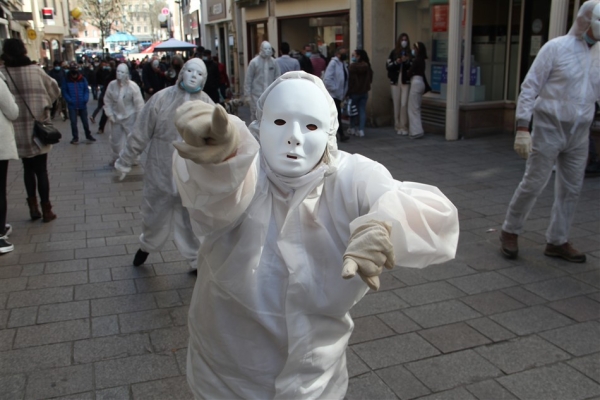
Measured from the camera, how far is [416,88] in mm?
11461

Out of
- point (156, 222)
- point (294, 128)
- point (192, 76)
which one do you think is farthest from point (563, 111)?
point (294, 128)

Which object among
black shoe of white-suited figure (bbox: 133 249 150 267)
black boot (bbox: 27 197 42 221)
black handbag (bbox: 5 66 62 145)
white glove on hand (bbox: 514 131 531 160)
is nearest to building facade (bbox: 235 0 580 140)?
white glove on hand (bbox: 514 131 531 160)

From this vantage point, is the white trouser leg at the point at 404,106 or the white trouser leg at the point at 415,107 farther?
the white trouser leg at the point at 404,106

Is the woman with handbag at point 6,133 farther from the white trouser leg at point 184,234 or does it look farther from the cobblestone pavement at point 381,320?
the white trouser leg at point 184,234

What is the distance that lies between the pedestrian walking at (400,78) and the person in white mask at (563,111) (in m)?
6.97

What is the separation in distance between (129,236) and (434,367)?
3710 mm

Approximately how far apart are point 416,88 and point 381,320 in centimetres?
812

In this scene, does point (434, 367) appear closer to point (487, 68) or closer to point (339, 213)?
point (339, 213)

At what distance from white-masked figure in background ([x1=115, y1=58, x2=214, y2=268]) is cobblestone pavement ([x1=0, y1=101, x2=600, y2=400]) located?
0.36 m

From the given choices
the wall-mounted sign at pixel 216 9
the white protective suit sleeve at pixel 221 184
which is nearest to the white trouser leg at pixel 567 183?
the white protective suit sleeve at pixel 221 184

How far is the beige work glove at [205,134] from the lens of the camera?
1.69m

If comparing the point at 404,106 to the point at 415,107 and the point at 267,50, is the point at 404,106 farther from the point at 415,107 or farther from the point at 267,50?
the point at 267,50

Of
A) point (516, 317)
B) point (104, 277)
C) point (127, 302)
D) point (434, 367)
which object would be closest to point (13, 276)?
point (104, 277)

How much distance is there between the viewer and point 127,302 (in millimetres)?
4457
